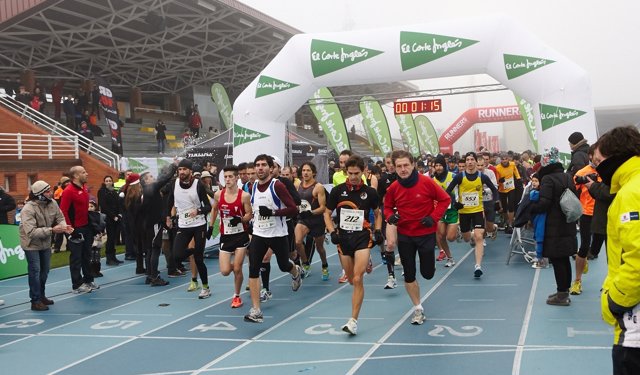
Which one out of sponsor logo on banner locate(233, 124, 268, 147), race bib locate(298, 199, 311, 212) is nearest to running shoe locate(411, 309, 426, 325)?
race bib locate(298, 199, 311, 212)

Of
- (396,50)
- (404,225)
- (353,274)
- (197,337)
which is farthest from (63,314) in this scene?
(396,50)

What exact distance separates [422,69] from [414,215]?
280 inches

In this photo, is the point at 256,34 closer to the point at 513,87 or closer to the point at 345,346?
the point at 513,87

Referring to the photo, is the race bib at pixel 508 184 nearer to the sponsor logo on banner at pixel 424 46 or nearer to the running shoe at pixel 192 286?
the sponsor logo on banner at pixel 424 46

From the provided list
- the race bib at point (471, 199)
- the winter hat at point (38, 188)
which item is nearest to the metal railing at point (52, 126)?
the winter hat at point (38, 188)

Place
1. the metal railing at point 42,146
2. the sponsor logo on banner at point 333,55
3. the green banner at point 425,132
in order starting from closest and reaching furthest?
the sponsor logo on banner at point 333,55, the metal railing at point 42,146, the green banner at point 425,132

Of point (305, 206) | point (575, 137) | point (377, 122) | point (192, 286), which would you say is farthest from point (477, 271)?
point (377, 122)

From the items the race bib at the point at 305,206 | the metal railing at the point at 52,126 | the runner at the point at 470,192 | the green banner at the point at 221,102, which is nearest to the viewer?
the race bib at the point at 305,206

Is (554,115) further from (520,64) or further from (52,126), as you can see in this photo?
(52,126)

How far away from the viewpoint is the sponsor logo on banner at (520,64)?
36.8 feet

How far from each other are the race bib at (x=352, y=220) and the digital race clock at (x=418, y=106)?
971cm

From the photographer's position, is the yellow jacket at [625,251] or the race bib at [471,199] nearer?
the yellow jacket at [625,251]

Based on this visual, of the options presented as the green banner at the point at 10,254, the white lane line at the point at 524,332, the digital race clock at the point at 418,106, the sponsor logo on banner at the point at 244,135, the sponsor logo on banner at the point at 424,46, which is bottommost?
the white lane line at the point at 524,332

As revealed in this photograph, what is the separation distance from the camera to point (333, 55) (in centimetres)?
1271
